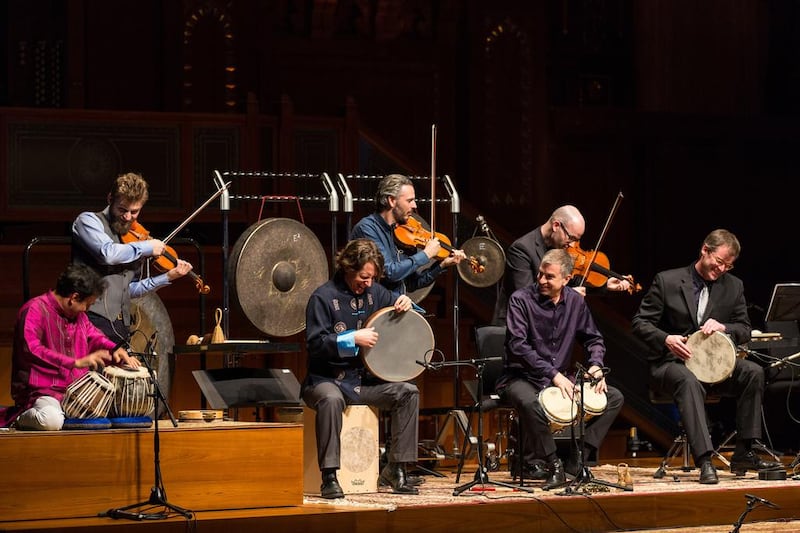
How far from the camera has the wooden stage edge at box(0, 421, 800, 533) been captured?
5.86m

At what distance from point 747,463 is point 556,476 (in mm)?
1365

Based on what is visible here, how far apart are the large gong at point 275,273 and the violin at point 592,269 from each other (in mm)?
1510

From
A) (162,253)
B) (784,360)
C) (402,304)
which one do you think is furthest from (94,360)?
(784,360)

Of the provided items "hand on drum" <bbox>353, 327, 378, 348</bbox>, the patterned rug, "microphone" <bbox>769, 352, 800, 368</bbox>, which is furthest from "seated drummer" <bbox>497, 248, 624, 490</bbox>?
"microphone" <bbox>769, 352, 800, 368</bbox>

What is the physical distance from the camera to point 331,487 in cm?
666

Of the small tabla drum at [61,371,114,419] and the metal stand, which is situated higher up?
the small tabla drum at [61,371,114,419]

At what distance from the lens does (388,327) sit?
6.97 meters

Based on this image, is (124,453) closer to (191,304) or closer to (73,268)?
(73,268)

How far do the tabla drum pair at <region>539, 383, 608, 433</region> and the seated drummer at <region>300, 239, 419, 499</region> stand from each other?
677 millimetres

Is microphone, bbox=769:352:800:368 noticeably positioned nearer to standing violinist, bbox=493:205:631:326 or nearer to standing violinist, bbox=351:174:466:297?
standing violinist, bbox=493:205:631:326

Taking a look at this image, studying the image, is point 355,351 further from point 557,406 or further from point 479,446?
point 557,406

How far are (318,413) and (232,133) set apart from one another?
11.7 ft

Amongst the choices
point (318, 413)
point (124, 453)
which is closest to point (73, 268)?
point (124, 453)

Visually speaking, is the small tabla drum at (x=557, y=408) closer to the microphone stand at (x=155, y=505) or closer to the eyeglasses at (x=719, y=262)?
the eyeglasses at (x=719, y=262)
